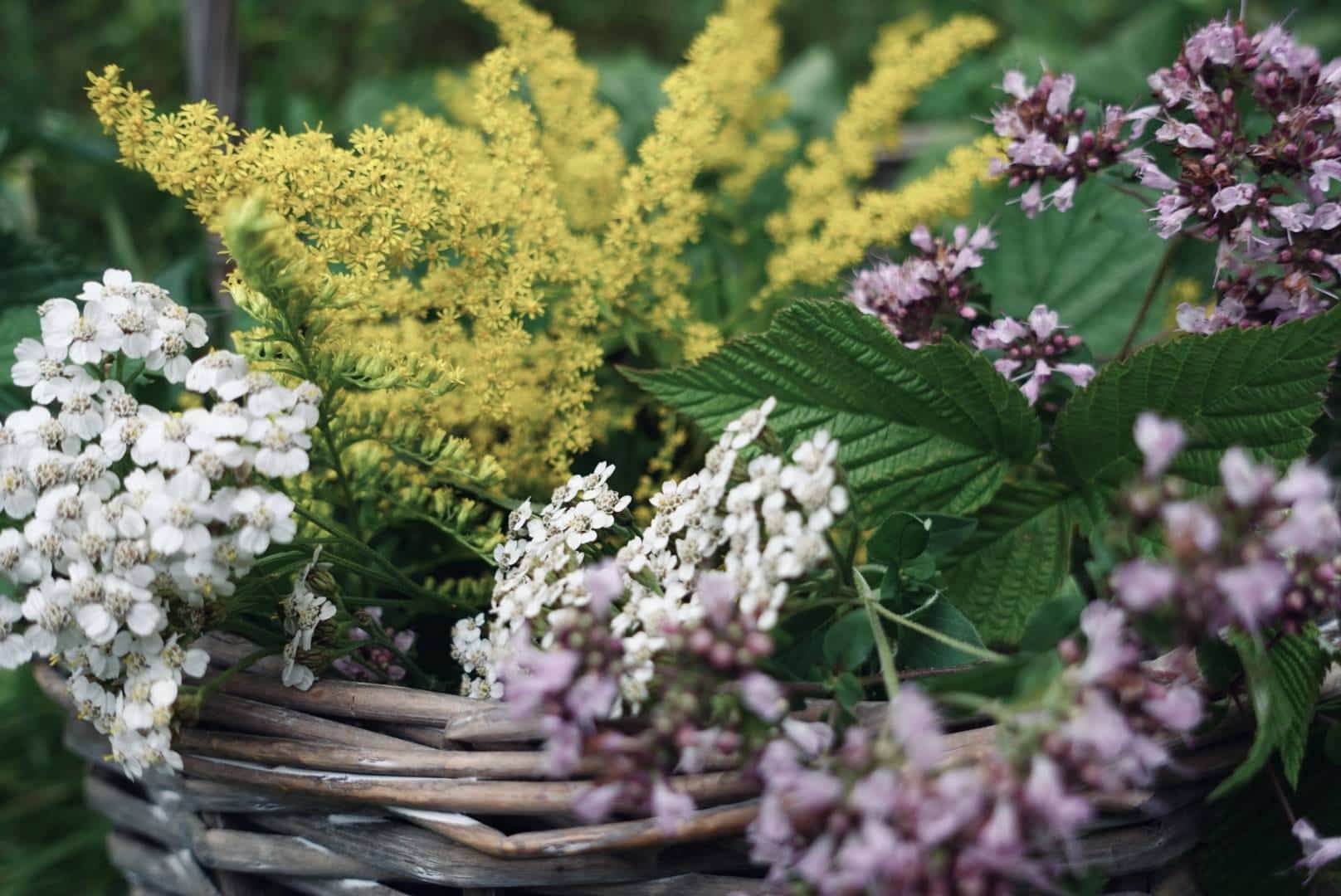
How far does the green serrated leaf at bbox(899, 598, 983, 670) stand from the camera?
1.34 ft

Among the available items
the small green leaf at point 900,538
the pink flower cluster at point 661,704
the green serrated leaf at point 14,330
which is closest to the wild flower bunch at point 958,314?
the small green leaf at point 900,538

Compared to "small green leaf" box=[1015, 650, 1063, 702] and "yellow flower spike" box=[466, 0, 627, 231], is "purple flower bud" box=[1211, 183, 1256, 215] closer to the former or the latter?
"small green leaf" box=[1015, 650, 1063, 702]

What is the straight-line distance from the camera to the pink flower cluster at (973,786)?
0.90 ft

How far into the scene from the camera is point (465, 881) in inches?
16.3

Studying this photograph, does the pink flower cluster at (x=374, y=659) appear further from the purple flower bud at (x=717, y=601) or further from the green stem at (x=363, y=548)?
the purple flower bud at (x=717, y=601)

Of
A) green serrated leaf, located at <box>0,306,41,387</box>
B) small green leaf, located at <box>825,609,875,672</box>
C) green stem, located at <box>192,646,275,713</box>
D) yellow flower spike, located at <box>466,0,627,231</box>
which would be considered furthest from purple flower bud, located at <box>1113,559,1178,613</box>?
green serrated leaf, located at <box>0,306,41,387</box>

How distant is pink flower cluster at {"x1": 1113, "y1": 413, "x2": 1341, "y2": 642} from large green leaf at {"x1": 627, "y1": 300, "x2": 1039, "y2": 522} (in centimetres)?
17

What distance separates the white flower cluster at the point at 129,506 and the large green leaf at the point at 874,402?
0.56 feet

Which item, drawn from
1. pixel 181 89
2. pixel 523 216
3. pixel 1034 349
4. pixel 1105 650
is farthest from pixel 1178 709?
pixel 181 89

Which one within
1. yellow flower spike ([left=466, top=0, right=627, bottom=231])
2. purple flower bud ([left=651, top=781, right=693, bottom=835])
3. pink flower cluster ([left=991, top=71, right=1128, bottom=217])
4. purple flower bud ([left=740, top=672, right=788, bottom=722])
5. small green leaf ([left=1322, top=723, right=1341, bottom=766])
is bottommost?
purple flower bud ([left=651, top=781, right=693, bottom=835])

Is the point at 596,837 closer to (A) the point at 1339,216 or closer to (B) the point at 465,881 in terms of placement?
(B) the point at 465,881

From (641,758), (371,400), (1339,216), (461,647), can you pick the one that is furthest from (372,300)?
(1339,216)

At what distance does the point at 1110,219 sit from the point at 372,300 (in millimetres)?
447

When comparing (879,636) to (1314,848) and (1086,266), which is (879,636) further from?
(1086,266)
